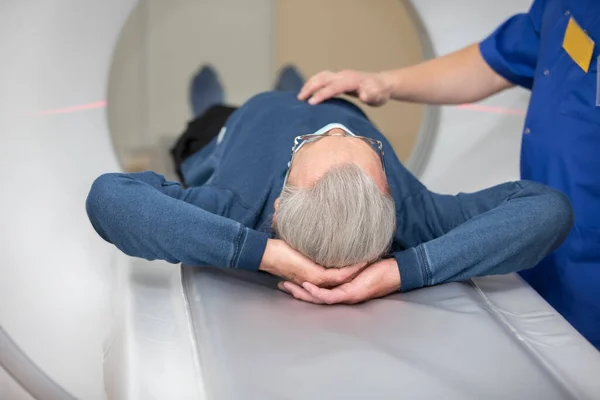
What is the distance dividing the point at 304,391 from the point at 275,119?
2.65 feet

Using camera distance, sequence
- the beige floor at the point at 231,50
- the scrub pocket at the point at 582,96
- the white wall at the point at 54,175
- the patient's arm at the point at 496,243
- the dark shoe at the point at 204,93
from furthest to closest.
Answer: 1. the beige floor at the point at 231,50
2. the dark shoe at the point at 204,93
3. the white wall at the point at 54,175
4. the scrub pocket at the point at 582,96
5. the patient's arm at the point at 496,243

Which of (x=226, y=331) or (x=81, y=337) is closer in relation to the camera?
(x=226, y=331)

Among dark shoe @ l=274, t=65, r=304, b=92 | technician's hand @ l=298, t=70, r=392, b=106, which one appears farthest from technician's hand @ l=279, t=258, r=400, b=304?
dark shoe @ l=274, t=65, r=304, b=92

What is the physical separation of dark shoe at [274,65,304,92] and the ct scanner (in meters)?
0.65

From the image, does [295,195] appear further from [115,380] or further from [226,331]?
[115,380]

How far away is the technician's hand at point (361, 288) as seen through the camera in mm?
1147

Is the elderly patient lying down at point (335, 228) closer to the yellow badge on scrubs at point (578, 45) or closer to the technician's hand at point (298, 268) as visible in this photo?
the technician's hand at point (298, 268)

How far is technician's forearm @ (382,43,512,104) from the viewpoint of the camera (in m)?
1.72

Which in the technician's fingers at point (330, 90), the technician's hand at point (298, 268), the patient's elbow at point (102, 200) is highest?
the technician's fingers at point (330, 90)

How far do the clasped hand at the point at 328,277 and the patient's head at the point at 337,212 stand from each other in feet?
0.06

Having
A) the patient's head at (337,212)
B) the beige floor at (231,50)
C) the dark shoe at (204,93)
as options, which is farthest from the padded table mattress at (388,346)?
the beige floor at (231,50)

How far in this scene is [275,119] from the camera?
1609 millimetres

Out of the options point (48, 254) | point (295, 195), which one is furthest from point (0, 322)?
point (295, 195)

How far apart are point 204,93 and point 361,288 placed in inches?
65.5
